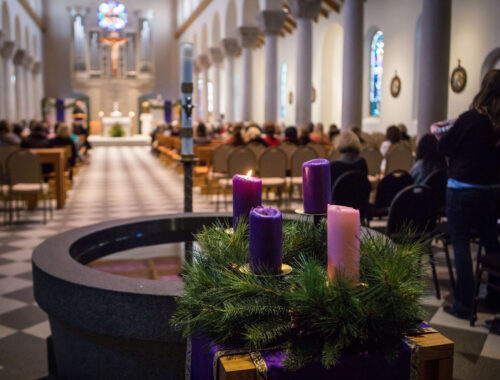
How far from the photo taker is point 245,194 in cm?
159

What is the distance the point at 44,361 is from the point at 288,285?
2431 mm

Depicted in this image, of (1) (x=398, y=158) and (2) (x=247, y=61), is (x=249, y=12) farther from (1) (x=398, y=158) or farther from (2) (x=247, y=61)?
(1) (x=398, y=158)

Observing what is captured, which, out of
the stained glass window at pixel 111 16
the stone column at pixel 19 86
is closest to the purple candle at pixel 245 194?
the stone column at pixel 19 86

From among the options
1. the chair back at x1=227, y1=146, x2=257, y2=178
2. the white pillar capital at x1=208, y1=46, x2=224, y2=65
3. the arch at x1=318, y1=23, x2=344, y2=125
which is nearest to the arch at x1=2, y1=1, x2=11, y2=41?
the white pillar capital at x1=208, y1=46, x2=224, y2=65

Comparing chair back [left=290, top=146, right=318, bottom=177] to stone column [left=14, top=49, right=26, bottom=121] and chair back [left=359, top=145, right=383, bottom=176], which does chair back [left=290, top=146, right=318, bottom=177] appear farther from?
stone column [left=14, top=49, right=26, bottom=121]

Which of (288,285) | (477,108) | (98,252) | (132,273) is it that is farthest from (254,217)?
(477,108)

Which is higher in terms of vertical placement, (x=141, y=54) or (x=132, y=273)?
(x=141, y=54)

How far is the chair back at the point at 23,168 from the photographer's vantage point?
743 centimetres

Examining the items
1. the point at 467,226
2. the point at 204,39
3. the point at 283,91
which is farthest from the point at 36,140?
the point at 204,39

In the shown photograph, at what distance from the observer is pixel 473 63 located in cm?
1252

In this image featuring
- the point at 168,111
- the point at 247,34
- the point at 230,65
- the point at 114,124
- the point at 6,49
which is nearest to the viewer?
A: the point at 247,34

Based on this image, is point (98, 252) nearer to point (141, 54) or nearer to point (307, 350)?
point (307, 350)

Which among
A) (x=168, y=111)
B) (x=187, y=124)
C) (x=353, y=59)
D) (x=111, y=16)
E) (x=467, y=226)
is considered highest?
(x=111, y=16)

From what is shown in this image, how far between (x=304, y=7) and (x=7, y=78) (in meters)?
14.0
